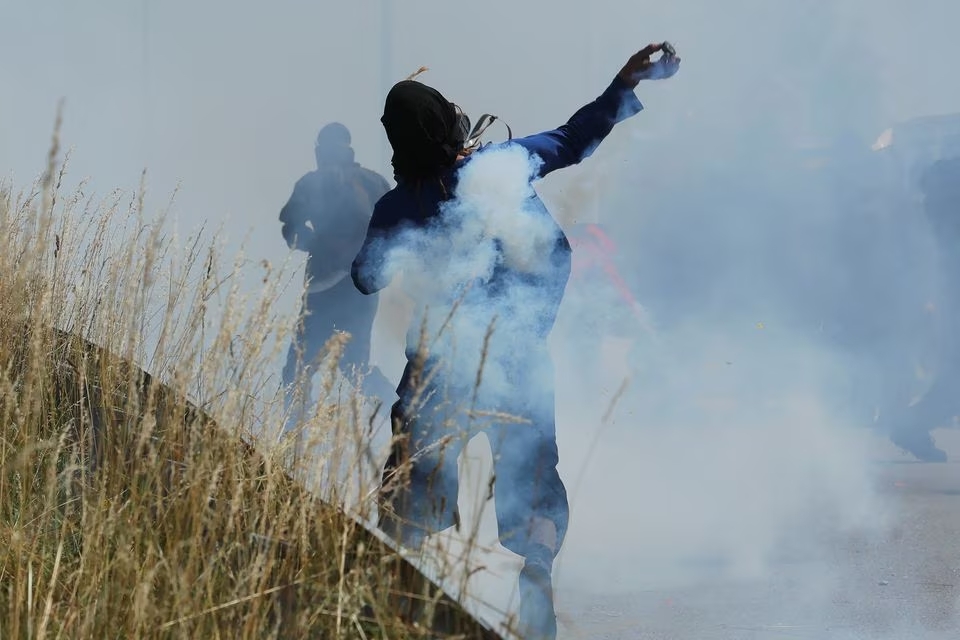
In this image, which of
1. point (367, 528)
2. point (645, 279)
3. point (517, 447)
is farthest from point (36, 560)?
point (645, 279)

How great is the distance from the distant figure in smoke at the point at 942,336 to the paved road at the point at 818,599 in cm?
190

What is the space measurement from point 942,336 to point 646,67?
179 inches

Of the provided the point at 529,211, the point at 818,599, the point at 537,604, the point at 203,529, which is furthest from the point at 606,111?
the point at 818,599

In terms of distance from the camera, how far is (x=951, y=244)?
7316mm

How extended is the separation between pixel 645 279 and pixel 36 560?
16.5 feet

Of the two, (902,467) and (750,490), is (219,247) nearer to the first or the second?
(750,490)

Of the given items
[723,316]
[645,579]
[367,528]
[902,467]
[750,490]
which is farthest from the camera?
[723,316]

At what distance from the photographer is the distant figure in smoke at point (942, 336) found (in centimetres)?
727

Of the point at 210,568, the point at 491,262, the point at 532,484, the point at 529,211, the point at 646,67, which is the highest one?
the point at 646,67

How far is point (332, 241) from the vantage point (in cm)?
600

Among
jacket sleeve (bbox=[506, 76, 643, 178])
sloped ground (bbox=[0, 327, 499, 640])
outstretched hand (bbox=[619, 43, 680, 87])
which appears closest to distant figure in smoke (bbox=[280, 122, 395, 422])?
jacket sleeve (bbox=[506, 76, 643, 178])

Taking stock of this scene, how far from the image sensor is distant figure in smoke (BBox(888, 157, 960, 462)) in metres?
7.27

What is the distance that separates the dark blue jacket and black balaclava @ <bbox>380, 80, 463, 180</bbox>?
54 millimetres

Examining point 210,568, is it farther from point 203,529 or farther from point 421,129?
point 421,129
